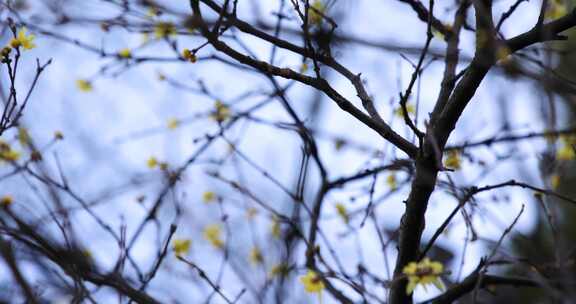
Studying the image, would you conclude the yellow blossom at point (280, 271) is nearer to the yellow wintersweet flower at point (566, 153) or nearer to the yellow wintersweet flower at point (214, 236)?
the yellow wintersweet flower at point (214, 236)

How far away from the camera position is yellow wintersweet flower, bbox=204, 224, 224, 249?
11.1 ft

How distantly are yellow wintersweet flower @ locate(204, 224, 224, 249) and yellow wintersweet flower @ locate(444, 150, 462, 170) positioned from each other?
4.15 ft

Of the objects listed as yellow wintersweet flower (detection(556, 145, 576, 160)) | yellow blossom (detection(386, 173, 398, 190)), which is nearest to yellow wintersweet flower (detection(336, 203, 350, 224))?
yellow blossom (detection(386, 173, 398, 190))

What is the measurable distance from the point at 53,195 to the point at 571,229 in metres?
4.36

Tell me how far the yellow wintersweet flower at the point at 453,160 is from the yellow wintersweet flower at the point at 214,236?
4.15ft

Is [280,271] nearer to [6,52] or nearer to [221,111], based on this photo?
[221,111]

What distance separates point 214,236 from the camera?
11.3 feet

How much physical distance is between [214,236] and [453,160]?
1.34m

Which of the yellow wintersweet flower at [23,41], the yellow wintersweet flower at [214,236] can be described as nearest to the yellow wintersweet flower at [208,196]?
the yellow wintersweet flower at [214,236]

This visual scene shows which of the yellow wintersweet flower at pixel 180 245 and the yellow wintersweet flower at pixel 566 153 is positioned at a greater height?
the yellow wintersweet flower at pixel 566 153

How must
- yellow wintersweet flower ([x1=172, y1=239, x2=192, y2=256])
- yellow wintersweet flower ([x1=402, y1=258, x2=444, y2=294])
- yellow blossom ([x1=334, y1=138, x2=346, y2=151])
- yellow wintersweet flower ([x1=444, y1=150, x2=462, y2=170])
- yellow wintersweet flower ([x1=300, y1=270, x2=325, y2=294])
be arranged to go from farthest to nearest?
yellow blossom ([x1=334, y1=138, x2=346, y2=151]) → yellow wintersweet flower ([x1=444, y1=150, x2=462, y2=170]) → yellow wintersweet flower ([x1=172, y1=239, x2=192, y2=256]) → yellow wintersweet flower ([x1=300, y1=270, x2=325, y2=294]) → yellow wintersweet flower ([x1=402, y1=258, x2=444, y2=294])

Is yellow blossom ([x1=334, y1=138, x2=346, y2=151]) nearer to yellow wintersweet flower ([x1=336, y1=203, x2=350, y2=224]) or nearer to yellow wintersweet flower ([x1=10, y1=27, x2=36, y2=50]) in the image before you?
yellow wintersweet flower ([x1=336, y1=203, x2=350, y2=224])

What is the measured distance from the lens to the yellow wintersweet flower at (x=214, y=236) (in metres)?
3.38

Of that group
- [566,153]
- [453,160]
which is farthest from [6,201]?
[566,153]
